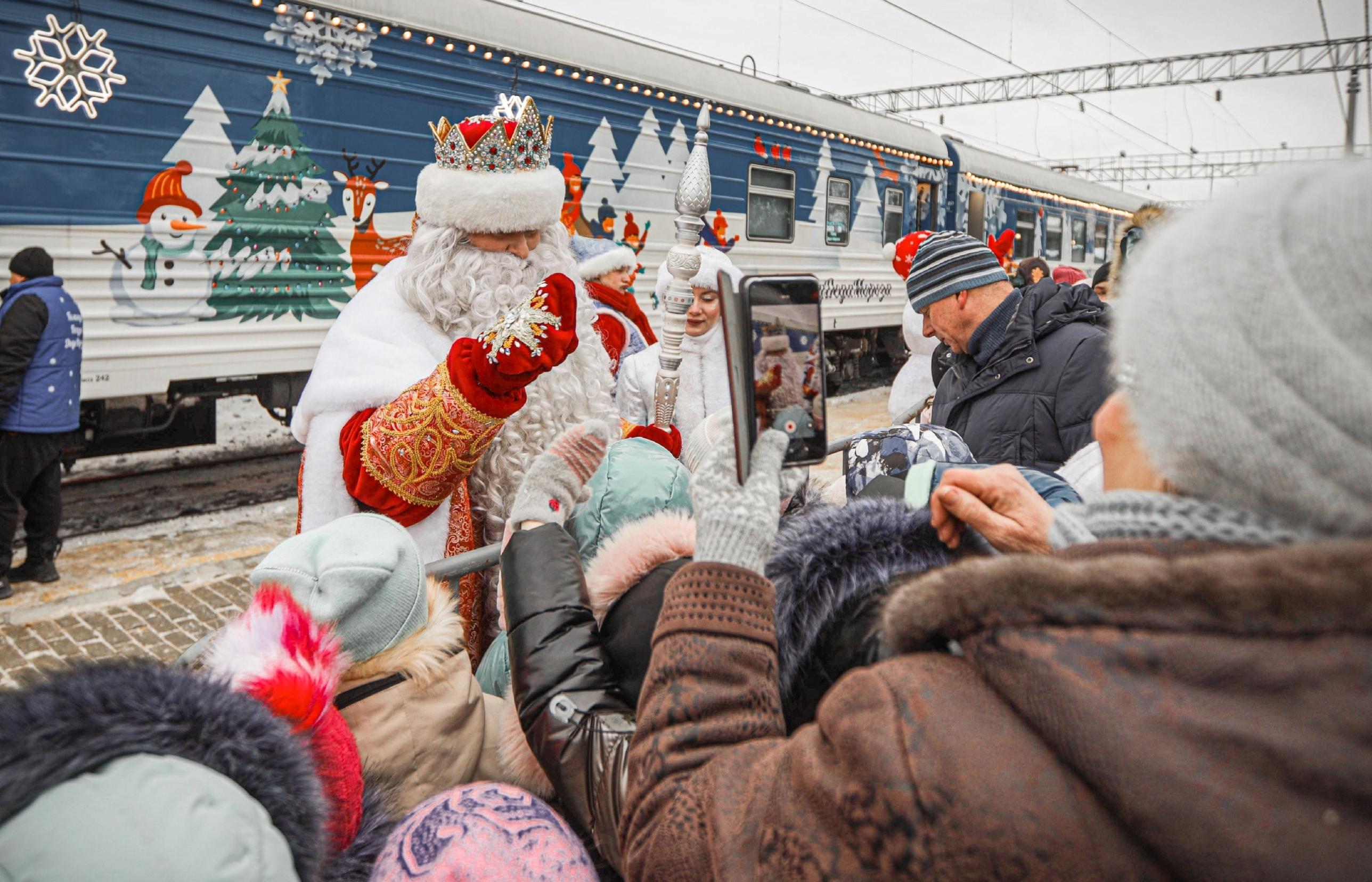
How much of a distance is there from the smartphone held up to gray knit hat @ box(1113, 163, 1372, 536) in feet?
1.36

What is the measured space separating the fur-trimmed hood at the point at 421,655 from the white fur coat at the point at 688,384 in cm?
237

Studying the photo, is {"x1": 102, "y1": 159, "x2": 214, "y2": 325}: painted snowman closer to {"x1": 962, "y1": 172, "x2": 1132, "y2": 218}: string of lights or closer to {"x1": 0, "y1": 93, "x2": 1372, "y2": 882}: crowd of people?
{"x1": 0, "y1": 93, "x2": 1372, "y2": 882}: crowd of people

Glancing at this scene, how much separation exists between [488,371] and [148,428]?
211 inches

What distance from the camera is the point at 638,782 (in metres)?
0.96

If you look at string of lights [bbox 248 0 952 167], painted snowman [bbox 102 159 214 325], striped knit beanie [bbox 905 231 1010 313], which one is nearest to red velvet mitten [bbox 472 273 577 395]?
striped knit beanie [bbox 905 231 1010 313]

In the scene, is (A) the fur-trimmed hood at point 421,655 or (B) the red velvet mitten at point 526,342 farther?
(B) the red velvet mitten at point 526,342

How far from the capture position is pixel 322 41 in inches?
216

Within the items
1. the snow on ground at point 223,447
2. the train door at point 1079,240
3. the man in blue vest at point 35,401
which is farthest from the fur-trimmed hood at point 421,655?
the train door at point 1079,240

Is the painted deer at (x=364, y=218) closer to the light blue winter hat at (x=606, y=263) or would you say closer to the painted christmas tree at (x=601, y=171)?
the light blue winter hat at (x=606, y=263)

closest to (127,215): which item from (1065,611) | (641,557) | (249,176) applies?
(249,176)

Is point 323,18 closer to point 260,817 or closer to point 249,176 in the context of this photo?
point 249,176

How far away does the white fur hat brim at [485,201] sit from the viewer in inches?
94.7

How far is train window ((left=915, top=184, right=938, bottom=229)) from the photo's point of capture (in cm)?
1235

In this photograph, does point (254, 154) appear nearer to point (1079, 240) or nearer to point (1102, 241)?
point (1079, 240)
